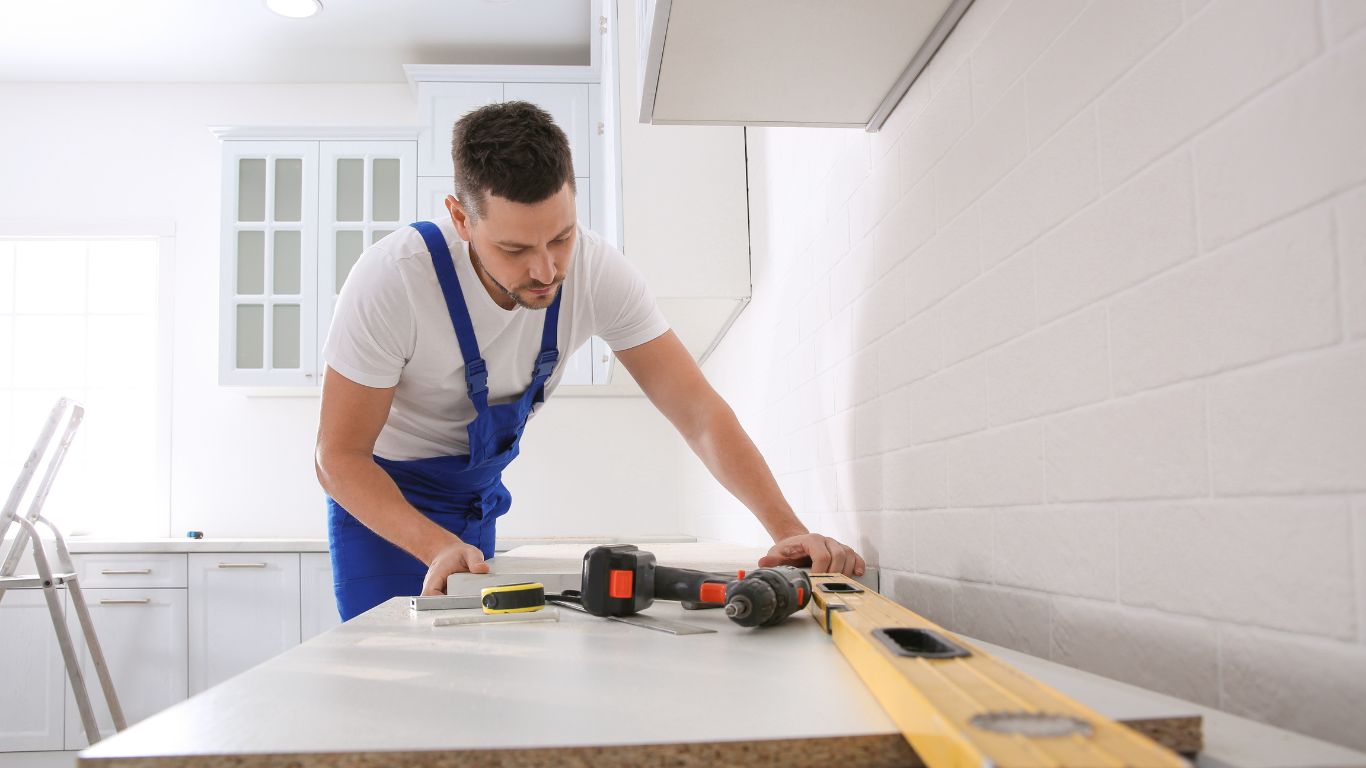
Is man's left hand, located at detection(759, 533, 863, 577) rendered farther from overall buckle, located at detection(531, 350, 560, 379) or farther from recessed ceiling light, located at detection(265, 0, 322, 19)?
recessed ceiling light, located at detection(265, 0, 322, 19)

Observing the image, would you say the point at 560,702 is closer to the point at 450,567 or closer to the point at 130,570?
the point at 450,567

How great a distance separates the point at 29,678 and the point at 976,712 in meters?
4.13

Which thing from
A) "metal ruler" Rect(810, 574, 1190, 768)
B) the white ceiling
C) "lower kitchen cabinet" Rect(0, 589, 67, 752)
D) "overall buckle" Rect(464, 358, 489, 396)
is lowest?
"lower kitchen cabinet" Rect(0, 589, 67, 752)

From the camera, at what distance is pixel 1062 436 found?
924mm

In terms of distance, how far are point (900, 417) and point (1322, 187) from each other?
831 mm

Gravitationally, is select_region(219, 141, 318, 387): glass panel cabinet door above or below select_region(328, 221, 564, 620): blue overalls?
above

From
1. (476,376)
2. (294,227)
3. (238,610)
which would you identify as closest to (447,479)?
(476,376)

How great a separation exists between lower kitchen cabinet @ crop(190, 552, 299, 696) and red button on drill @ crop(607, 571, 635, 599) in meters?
2.90

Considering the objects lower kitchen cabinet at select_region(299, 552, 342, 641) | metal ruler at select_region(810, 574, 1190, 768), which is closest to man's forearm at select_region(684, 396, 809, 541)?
metal ruler at select_region(810, 574, 1190, 768)

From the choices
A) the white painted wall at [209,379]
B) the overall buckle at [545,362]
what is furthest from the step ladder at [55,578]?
the overall buckle at [545,362]

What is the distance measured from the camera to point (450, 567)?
4.01 feet

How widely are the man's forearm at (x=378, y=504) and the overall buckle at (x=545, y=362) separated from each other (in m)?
0.33

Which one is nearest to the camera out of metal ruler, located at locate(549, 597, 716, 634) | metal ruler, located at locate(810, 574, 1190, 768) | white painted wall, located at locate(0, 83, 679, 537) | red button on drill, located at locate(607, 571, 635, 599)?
metal ruler, located at locate(810, 574, 1190, 768)

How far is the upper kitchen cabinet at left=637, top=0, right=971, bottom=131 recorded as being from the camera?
115 cm
